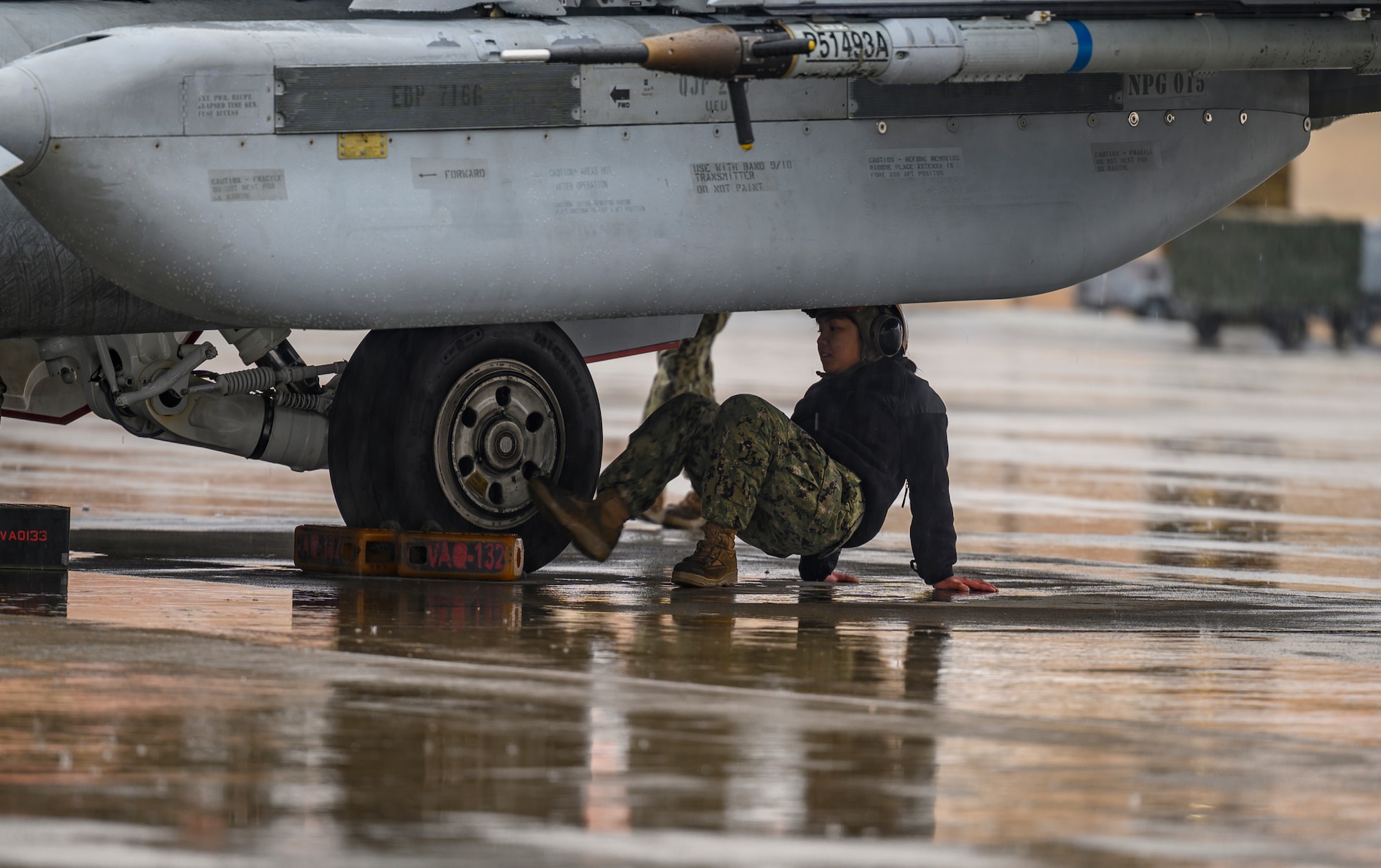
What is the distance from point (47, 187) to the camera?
820 centimetres

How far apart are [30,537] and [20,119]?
6.38 feet

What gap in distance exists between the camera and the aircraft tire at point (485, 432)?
9.45 m

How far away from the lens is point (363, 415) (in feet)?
31.6

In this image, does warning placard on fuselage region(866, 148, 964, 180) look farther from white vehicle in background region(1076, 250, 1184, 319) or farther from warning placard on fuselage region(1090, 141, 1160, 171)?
white vehicle in background region(1076, 250, 1184, 319)

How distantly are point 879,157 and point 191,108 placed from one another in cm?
292

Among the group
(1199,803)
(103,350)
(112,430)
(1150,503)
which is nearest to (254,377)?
(103,350)

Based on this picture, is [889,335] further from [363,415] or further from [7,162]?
[7,162]

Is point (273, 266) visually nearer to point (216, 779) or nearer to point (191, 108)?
point (191, 108)

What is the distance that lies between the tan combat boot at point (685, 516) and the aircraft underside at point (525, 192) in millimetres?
2297

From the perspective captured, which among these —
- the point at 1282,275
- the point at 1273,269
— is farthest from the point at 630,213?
the point at 1273,269

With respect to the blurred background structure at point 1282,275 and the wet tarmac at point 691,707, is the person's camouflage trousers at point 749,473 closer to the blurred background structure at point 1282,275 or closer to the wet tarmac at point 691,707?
the wet tarmac at point 691,707

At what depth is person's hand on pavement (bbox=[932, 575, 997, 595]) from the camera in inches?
365

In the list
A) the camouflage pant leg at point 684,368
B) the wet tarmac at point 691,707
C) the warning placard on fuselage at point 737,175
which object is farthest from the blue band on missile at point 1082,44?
the camouflage pant leg at point 684,368

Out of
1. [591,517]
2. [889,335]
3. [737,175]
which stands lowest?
[591,517]
